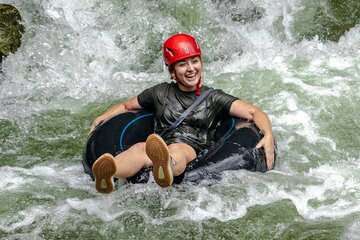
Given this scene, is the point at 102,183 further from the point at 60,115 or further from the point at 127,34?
the point at 127,34

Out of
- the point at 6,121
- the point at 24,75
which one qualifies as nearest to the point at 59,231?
the point at 6,121

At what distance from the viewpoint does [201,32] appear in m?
9.04

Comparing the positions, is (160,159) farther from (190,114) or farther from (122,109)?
(122,109)

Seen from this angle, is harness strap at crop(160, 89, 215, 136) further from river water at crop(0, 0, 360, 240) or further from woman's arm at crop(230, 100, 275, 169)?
river water at crop(0, 0, 360, 240)

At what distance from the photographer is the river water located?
5094mm

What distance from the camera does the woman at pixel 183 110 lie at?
5119 mm

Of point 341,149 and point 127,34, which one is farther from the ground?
point 127,34

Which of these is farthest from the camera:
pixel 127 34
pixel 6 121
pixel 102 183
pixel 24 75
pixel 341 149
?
pixel 127 34

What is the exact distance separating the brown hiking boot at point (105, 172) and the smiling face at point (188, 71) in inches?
46.9

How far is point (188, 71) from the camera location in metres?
5.57

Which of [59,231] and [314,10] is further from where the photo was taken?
[314,10]

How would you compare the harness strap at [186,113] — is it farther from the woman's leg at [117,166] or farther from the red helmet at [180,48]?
the woman's leg at [117,166]

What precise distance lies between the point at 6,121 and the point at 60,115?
565 millimetres

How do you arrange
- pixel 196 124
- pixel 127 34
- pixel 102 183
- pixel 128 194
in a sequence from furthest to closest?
pixel 127 34, pixel 196 124, pixel 128 194, pixel 102 183
